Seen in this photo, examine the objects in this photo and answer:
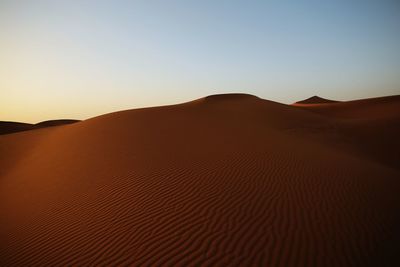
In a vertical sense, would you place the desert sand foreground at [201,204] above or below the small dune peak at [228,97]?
below

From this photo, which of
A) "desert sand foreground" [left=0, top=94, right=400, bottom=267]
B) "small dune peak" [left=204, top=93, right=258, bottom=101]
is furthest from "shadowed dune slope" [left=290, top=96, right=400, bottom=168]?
"small dune peak" [left=204, top=93, right=258, bottom=101]

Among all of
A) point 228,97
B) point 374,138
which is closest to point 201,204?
point 374,138

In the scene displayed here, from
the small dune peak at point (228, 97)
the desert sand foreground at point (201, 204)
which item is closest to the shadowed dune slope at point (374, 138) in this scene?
the desert sand foreground at point (201, 204)

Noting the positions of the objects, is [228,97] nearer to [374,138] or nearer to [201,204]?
[374,138]

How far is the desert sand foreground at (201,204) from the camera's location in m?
4.23

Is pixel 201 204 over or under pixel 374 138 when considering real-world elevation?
under

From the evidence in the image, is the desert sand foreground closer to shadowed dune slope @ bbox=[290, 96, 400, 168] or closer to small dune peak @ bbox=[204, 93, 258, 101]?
shadowed dune slope @ bbox=[290, 96, 400, 168]

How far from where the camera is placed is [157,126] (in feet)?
45.3

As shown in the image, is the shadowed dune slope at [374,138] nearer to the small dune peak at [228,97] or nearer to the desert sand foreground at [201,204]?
the desert sand foreground at [201,204]

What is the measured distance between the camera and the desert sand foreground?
4.23m

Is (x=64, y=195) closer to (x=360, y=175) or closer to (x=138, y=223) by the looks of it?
(x=138, y=223)

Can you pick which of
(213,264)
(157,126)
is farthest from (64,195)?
(157,126)

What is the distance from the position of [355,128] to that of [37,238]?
16.2 meters

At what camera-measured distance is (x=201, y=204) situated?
558 cm
